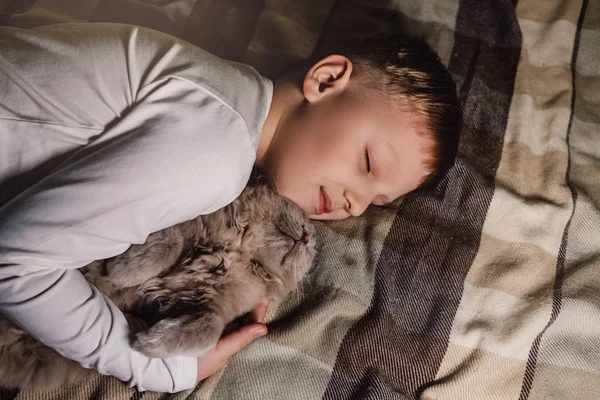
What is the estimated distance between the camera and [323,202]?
1.17m

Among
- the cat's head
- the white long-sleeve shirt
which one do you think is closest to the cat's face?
the cat's head

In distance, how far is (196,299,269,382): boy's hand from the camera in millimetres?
1064

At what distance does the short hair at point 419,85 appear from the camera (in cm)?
114

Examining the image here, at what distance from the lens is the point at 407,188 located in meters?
1.21

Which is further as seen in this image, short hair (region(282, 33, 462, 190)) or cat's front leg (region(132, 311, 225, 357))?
short hair (region(282, 33, 462, 190))

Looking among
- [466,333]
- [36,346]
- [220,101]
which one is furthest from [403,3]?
[36,346]

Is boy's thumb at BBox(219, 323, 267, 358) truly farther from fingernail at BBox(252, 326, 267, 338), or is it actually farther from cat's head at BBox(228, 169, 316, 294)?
cat's head at BBox(228, 169, 316, 294)

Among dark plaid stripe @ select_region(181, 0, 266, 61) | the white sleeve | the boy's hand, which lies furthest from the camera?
dark plaid stripe @ select_region(181, 0, 266, 61)

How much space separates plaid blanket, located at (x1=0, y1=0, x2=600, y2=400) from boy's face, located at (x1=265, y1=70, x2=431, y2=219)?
19 cm

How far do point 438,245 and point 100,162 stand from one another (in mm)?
836

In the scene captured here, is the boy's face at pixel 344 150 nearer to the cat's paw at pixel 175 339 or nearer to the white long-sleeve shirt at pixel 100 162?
the white long-sleeve shirt at pixel 100 162

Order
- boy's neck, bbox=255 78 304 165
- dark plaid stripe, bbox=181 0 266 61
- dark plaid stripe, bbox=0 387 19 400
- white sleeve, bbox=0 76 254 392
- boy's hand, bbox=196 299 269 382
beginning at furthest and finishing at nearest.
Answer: dark plaid stripe, bbox=181 0 266 61 < boy's neck, bbox=255 78 304 165 < boy's hand, bbox=196 299 269 382 < dark plaid stripe, bbox=0 387 19 400 < white sleeve, bbox=0 76 254 392

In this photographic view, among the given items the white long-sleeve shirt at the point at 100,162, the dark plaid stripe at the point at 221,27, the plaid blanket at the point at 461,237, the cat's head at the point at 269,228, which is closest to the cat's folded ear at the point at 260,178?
the cat's head at the point at 269,228

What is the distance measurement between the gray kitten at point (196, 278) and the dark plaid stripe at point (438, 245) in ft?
0.74
